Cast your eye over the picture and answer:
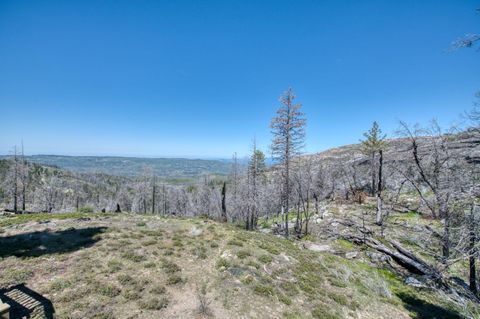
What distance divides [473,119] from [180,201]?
74.8 meters

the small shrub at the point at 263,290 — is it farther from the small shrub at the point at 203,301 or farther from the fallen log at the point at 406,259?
the fallen log at the point at 406,259

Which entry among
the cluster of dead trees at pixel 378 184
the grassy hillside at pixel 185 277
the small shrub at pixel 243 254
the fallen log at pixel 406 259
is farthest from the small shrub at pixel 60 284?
the fallen log at pixel 406 259

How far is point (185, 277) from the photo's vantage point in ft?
27.6

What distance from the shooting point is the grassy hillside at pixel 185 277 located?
681 cm

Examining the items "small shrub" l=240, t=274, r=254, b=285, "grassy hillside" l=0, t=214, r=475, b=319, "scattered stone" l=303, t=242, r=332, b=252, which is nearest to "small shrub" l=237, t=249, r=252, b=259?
"grassy hillside" l=0, t=214, r=475, b=319

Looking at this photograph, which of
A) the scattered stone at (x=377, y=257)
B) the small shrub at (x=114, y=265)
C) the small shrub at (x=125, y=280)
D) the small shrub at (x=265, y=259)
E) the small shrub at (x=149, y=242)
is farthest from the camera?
the scattered stone at (x=377, y=257)

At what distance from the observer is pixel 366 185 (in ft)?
148

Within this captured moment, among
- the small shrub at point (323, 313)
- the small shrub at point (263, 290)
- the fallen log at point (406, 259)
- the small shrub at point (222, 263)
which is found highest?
the small shrub at point (222, 263)

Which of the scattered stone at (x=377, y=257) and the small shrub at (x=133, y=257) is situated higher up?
the small shrub at (x=133, y=257)

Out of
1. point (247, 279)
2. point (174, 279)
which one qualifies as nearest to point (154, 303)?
point (174, 279)

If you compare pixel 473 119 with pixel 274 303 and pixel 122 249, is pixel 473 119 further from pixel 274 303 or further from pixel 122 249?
pixel 122 249

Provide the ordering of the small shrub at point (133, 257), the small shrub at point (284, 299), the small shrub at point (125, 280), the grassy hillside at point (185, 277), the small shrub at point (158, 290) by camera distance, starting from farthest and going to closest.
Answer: the small shrub at point (133, 257)
the small shrub at point (284, 299)
the small shrub at point (125, 280)
the small shrub at point (158, 290)
the grassy hillside at point (185, 277)

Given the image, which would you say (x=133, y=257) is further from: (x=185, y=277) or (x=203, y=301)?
(x=203, y=301)

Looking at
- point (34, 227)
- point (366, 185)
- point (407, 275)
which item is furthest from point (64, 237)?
point (366, 185)
